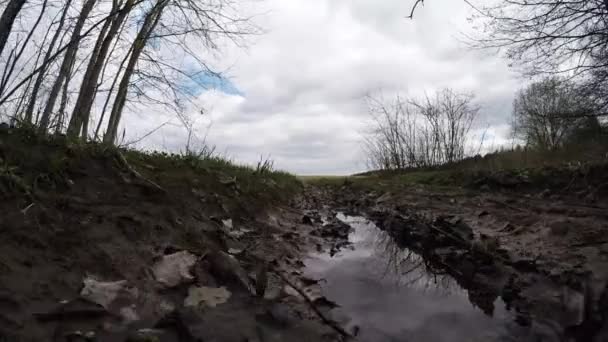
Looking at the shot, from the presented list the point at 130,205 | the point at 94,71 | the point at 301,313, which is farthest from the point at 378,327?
the point at 94,71

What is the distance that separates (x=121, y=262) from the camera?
1467 mm

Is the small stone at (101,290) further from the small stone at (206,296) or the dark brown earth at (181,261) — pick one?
the small stone at (206,296)

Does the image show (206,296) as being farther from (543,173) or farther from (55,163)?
(543,173)

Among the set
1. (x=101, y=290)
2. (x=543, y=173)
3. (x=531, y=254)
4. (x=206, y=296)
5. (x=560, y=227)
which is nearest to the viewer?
(x=101, y=290)

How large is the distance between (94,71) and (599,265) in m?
6.93

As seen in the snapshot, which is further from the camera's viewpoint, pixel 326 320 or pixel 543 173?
pixel 543 173

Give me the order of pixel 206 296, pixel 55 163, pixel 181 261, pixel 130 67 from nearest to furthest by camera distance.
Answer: pixel 206 296 → pixel 181 261 → pixel 55 163 → pixel 130 67

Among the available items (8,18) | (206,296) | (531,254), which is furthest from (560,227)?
(8,18)

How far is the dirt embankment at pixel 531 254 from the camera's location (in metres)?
1.47

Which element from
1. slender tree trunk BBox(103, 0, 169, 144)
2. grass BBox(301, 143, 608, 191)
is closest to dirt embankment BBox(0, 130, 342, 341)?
grass BBox(301, 143, 608, 191)

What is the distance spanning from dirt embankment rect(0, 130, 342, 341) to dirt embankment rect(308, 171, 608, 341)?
0.98 m

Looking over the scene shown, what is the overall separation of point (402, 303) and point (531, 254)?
1.17 meters

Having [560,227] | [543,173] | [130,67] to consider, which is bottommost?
[560,227]

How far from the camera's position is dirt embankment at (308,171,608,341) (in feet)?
4.81
